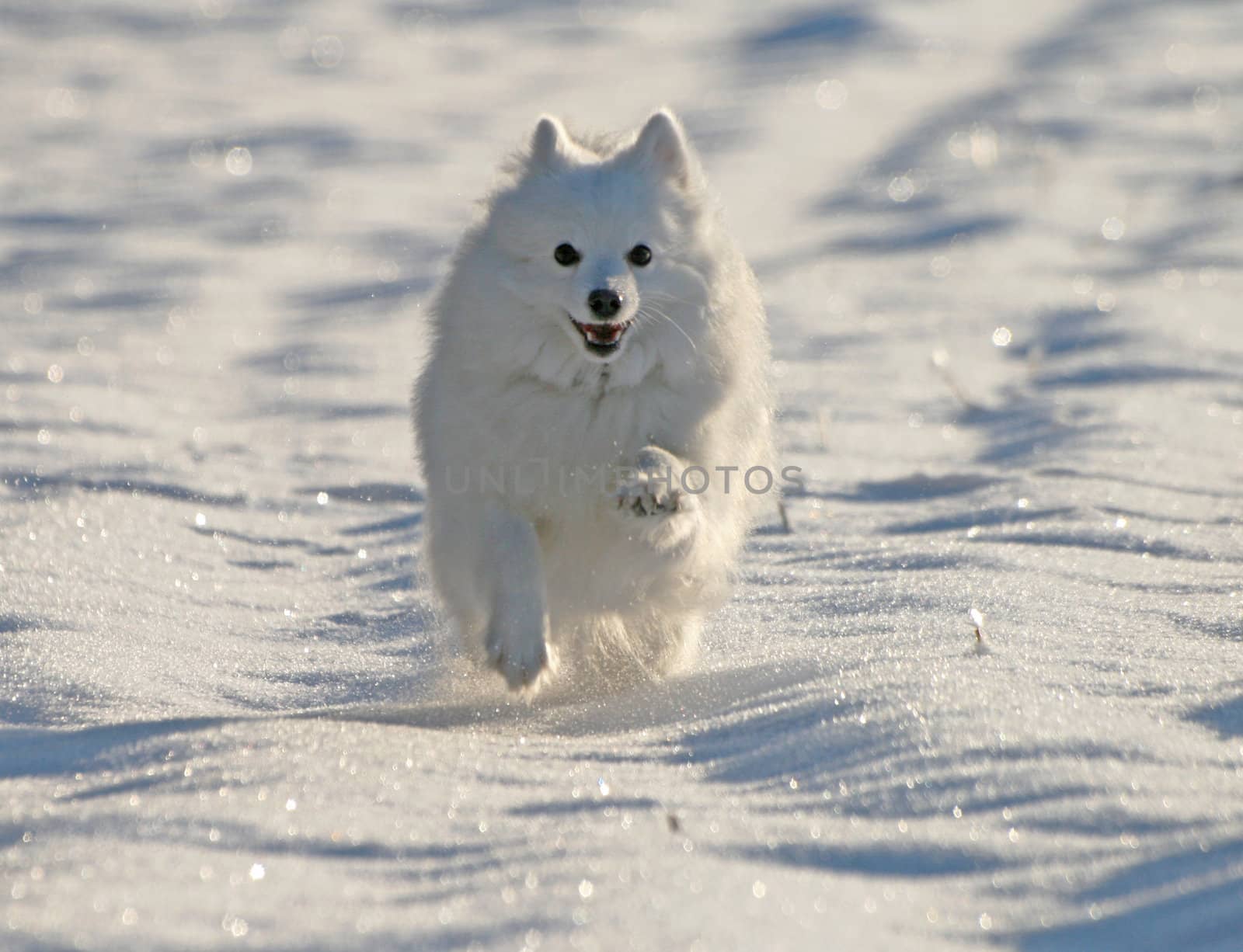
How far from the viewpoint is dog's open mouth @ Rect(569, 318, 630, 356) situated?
12.8 feet

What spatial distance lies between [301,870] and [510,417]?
164cm

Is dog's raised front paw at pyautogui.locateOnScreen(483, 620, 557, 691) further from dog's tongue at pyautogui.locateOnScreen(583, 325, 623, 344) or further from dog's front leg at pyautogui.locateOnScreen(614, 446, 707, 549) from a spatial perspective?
dog's tongue at pyautogui.locateOnScreen(583, 325, 623, 344)

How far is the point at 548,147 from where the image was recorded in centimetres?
424

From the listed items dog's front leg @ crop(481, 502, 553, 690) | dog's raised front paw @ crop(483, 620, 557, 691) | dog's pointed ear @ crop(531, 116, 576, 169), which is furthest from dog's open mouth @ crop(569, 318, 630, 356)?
dog's raised front paw @ crop(483, 620, 557, 691)

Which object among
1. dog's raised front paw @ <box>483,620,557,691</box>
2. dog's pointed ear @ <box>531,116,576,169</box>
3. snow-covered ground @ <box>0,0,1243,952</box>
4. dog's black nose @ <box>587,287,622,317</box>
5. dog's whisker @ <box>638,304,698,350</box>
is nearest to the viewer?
snow-covered ground @ <box>0,0,1243,952</box>

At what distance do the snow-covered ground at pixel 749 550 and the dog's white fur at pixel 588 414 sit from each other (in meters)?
0.27

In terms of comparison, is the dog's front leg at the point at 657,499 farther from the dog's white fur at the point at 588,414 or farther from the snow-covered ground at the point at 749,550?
the snow-covered ground at the point at 749,550

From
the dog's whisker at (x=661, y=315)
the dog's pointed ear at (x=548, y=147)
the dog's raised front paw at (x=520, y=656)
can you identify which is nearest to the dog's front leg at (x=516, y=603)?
the dog's raised front paw at (x=520, y=656)

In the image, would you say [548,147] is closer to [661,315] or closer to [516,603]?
[661,315]

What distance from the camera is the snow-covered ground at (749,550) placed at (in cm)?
252

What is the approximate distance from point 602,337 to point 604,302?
0.36 ft

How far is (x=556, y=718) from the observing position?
12.4ft

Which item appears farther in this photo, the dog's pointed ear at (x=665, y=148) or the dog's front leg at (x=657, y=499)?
the dog's pointed ear at (x=665, y=148)

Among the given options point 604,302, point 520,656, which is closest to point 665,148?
point 604,302
